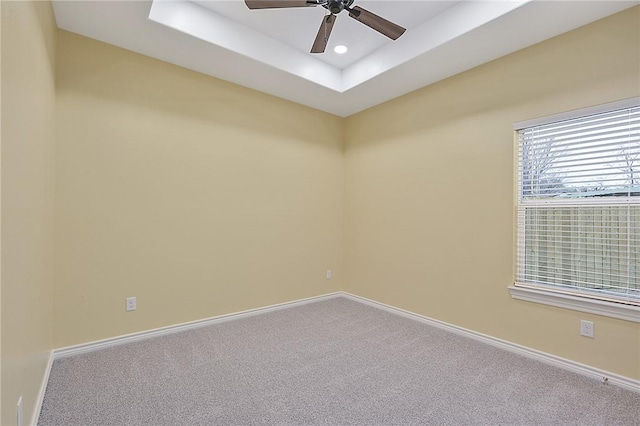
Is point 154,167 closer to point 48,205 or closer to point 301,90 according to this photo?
point 48,205

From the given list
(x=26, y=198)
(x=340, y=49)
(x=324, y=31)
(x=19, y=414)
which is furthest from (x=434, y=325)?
(x=26, y=198)

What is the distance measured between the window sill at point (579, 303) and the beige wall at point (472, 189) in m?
0.05

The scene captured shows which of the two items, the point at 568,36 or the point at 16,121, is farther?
the point at 568,36

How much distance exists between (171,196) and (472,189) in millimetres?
2916

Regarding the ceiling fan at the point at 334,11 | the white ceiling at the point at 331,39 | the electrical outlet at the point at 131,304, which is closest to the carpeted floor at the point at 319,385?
the electrical outlet at the point at 131,304

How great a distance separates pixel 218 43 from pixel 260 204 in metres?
1.65

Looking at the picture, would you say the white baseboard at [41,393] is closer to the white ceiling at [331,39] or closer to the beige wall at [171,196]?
the beige wall at [171,196]

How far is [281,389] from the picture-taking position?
2.02m

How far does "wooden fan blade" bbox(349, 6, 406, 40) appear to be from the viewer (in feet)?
6.49

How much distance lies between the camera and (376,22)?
2086 mm

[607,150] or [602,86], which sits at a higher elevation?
[602,86]

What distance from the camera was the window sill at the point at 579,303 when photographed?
2.07m

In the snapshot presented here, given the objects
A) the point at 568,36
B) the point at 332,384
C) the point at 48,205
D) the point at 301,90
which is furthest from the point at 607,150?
the point at 48,205

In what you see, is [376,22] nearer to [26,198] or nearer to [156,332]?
[26,198]
